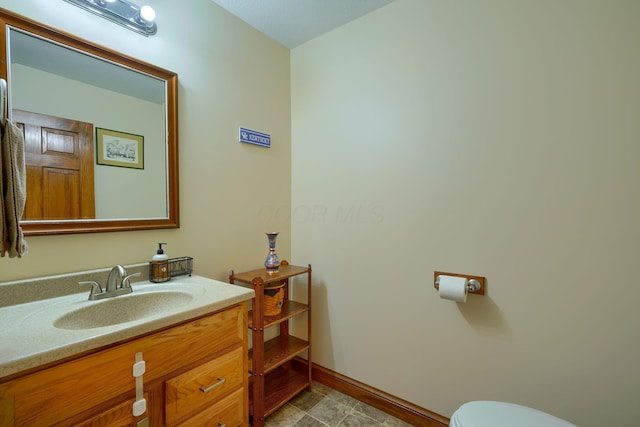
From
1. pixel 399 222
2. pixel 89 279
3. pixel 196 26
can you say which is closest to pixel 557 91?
pixel 399 222

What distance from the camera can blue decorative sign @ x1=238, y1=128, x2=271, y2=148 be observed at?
1.74 metres

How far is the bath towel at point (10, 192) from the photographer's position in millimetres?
681

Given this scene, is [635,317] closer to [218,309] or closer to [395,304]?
[395,304]

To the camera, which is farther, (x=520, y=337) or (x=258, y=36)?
(x=258, y=36)

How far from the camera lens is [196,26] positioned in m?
1.51

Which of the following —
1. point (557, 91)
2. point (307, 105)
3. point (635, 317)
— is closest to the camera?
point (635, 317)

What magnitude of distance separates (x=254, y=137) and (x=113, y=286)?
1134mm

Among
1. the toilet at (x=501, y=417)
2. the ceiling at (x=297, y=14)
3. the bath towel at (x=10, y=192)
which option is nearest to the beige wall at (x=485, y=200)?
the ceiling at (x=297, y=14)

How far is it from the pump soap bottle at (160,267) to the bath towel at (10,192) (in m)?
0.58

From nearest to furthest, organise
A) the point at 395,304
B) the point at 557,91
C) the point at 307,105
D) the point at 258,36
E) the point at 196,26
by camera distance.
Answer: the point at 557,91, the point at 196,26, the point at 395,304, the point at 258,36, the point at 307,105

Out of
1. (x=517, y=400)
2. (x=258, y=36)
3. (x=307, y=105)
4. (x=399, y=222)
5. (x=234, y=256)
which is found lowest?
(x=517, y=400)

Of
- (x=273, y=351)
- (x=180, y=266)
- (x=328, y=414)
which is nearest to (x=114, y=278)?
(x=180, y=266)

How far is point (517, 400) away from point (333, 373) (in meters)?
1.05

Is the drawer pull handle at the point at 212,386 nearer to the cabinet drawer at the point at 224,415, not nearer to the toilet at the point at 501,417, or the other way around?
the cabinet drawer at the point at 224,415
